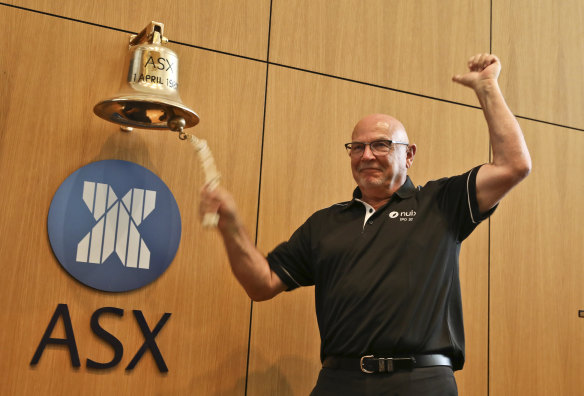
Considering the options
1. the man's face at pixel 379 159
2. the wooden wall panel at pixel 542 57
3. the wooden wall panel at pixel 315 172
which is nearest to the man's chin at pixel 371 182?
the man's face at pixel 379 159

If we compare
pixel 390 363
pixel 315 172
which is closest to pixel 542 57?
pixel 315 172

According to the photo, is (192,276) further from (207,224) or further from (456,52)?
(456,52)

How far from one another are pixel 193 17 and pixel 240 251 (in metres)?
1.07

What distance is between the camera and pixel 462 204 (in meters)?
2.23

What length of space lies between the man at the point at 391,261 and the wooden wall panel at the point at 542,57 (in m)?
1.27

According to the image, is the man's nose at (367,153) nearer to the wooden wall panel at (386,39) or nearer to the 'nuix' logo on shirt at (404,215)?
the 'nuix' logo on shirt at (404,215)

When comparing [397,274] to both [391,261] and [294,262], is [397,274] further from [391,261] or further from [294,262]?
[294,262]

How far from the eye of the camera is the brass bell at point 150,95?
2.17 metres

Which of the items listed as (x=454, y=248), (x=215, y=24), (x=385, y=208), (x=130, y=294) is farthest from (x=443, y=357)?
(x=215, y=24)

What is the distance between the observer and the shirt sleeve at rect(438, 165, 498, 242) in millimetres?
2188

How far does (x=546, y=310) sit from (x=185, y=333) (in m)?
1.81

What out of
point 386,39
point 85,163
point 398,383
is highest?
point 386,39

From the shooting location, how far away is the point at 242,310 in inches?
103

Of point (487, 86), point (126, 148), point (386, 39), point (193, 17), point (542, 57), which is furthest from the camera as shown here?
point (542, 57)
